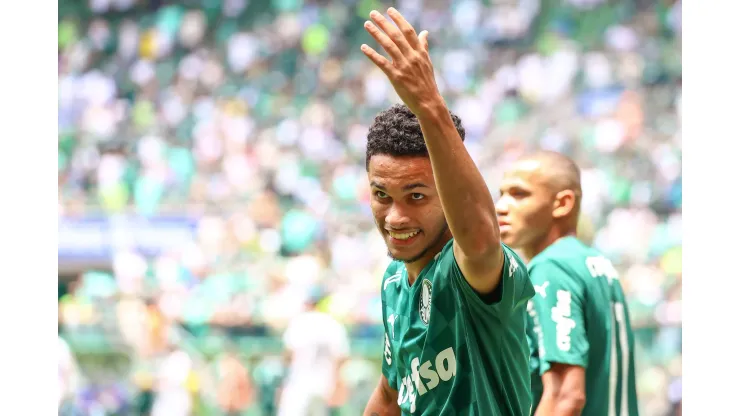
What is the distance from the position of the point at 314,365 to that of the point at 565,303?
2.78 metres

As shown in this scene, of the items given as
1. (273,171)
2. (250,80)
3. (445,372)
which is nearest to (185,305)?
(273,171)

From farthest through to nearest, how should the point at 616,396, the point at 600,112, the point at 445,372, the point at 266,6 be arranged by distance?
the point at 266,6, the point at 600,112, the point at 616,396, the point at 445,372

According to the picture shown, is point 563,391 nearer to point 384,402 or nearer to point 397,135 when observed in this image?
point 384,402

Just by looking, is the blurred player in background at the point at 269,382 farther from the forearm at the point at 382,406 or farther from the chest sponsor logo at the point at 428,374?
the chest sponsor logo at the point at 428,374

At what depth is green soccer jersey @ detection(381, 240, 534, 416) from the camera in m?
1.61

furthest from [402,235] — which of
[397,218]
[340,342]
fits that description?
[340,342]

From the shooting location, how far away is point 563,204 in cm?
309

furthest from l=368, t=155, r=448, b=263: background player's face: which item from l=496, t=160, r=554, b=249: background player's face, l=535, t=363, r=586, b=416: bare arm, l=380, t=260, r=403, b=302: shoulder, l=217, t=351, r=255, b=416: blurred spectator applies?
l=217, t=351, r=255, b=416: blurred spectator

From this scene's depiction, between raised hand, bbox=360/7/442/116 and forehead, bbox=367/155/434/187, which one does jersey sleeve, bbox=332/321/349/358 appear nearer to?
forehead, bbox=367/155/434/187

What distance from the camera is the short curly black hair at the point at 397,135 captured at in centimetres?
177

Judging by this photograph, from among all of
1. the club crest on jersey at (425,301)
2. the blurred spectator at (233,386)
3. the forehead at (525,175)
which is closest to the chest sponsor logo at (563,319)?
the forehead at (525,175)
